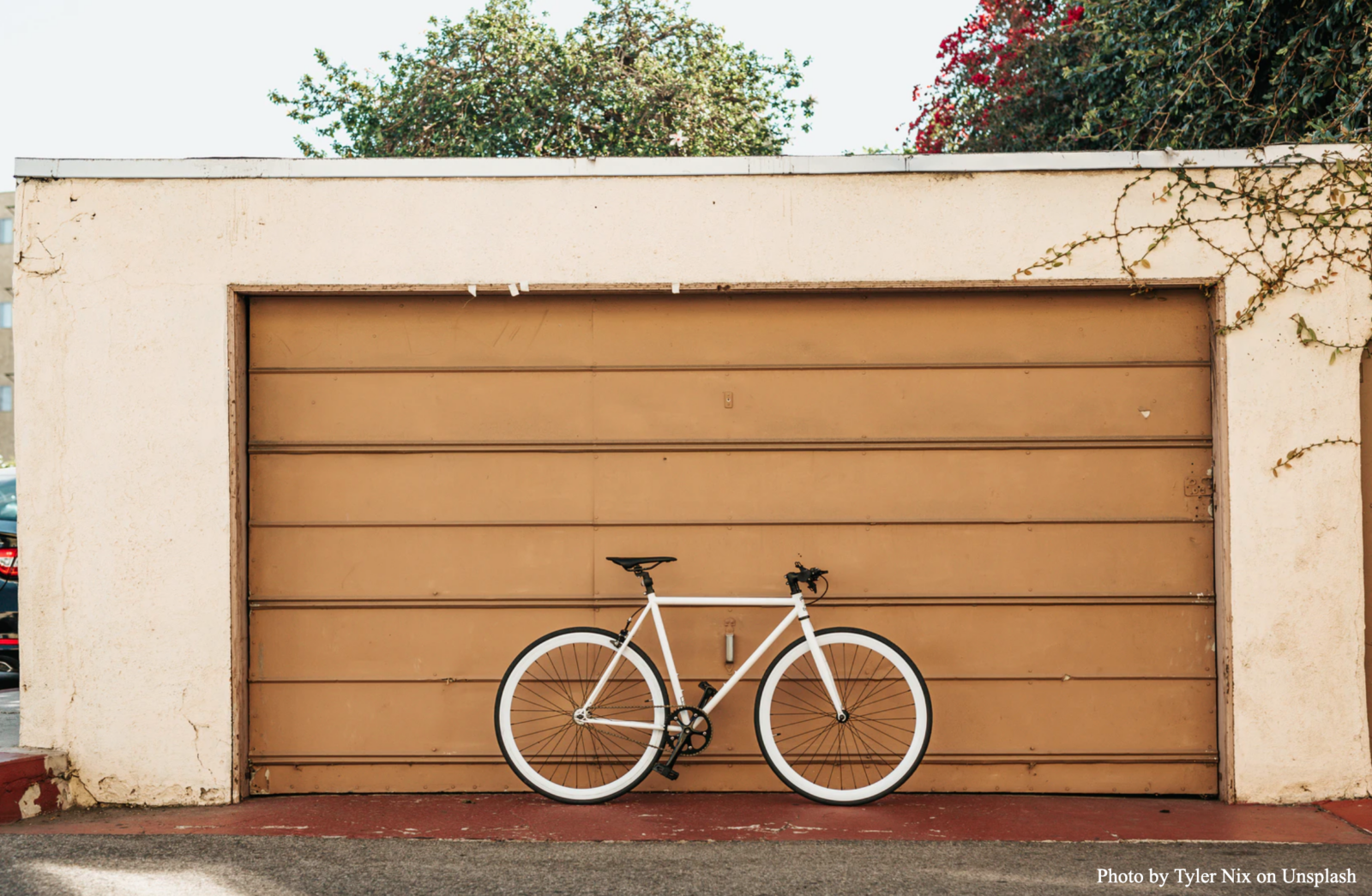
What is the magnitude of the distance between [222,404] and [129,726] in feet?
4.60

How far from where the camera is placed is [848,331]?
4.80 meters

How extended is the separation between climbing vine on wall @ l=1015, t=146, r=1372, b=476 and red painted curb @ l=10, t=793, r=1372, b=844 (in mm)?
1443

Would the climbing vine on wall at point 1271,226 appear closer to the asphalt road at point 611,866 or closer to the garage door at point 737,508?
the garage door at point 737,508

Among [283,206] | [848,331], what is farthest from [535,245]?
[848,331]

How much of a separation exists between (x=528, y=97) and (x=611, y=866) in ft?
48.5

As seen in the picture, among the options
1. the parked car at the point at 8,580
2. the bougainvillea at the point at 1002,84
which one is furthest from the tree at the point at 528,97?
the parked car at the point at 8,580

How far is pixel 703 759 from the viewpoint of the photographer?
475cm

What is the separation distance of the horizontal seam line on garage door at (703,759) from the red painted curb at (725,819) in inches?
5.7

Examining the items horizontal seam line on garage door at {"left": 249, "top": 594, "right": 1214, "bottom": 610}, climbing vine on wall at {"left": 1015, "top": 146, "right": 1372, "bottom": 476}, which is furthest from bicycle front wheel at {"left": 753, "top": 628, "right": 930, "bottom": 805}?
climbing vine on wall at {"left": 1015, "top": 146, "right": 1372, "bottom": 476}

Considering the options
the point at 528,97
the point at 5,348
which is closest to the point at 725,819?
the point at 528,97

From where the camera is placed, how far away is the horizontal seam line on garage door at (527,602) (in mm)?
4742

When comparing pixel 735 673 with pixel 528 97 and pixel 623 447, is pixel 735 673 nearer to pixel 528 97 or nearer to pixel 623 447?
pixel 623 447

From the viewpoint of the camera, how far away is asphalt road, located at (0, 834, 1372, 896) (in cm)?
352

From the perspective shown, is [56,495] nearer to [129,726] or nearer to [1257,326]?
[129,726]
